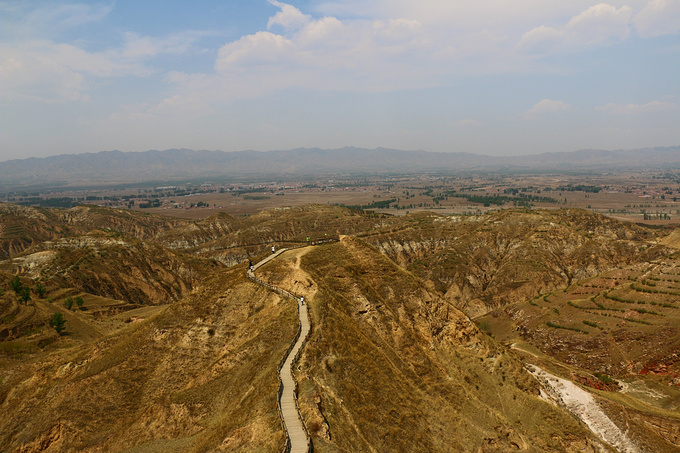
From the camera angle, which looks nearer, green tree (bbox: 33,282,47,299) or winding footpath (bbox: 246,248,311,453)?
winding footpath (bbox: 246,248,311,453)

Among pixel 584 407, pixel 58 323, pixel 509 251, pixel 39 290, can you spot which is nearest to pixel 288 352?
pixel 584 407

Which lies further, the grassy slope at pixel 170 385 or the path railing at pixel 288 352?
the grassy slope at pixel 170 385

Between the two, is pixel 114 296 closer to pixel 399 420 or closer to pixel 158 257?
pixel 158 257

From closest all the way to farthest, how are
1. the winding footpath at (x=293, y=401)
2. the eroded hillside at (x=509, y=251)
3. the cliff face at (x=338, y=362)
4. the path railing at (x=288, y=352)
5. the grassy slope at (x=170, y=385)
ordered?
1. the winding footpath at (x=293, y=401)
2. the path railing at (x=288, y=352)
3. the grassy slope at (x=170, y=385)
4. the cliff face at (x=338, y=362)
5. the eroded hillside at (x=509, y=251)

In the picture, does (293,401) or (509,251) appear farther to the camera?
(509,251)

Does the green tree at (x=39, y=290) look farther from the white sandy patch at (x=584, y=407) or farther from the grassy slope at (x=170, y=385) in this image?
the white sandy patch at (x=584, y=407)

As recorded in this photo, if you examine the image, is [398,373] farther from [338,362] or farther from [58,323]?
[58,323]

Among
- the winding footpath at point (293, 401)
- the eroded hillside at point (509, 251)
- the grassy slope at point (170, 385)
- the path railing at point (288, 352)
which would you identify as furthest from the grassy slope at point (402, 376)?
the eroded hillside at point (509, 251)

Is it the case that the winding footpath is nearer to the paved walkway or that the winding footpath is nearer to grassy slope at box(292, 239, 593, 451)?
the paved walkway

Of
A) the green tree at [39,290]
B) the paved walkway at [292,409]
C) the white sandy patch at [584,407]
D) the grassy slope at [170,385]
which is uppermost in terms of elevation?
the paved walkway at [292,409]

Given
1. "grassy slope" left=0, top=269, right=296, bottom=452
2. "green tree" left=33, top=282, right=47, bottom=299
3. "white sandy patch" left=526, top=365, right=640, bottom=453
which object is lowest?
"white sandy patch" left=526, top=365, right=640, bottom=453

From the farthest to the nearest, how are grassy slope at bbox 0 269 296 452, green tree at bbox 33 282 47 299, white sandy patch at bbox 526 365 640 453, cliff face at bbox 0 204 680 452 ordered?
green tree at bbox 33 282 47 299 < white sandy patch at bbox 526 365 640 453 < cliff face at bbox 0 204 680 452 < grassy slope at bbox 0 269 296 452

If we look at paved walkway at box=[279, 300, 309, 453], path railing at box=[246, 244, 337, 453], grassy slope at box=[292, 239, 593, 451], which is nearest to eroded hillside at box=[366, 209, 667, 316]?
grassy slope at box=[292, 239, 593, 451]
